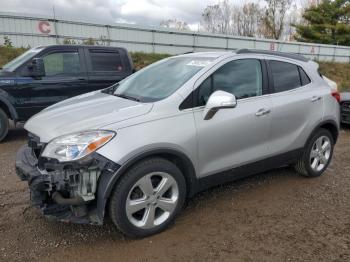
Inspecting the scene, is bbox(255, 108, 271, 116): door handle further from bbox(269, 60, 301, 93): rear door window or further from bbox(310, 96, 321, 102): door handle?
bbox(310, 96, 321, 102): door handle

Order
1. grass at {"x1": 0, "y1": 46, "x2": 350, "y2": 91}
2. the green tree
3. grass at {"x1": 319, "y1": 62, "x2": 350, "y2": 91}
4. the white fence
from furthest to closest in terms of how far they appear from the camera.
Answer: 1. the green tree
2. grass at {"x1": 319, "y1": 62, "x2": 350, "y2": 91}
3. the white fence
4. grass at {"x1": 0, "y1": 46, "x2": 350, "y2": 91}

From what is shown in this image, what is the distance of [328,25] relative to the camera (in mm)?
33625

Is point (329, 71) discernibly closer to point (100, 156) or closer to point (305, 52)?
point (305, 52)

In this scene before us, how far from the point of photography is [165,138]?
9.86 feet

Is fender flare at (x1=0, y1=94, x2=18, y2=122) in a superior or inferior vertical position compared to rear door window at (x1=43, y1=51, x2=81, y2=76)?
inferior

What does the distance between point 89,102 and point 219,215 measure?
72.0 inches

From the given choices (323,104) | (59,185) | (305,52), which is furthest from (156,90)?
(305,52)

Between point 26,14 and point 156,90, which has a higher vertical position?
point 26,14

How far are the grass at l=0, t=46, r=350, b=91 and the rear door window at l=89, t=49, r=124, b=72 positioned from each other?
317 inches

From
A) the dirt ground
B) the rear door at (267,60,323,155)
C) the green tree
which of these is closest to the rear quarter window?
the rear door at (267,60,323,155)

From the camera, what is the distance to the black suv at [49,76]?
638 cm

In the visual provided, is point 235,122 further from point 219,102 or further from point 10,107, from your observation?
point 10,107

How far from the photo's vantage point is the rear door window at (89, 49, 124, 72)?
723 cm

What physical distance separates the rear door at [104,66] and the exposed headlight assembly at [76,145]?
14.7 ft
